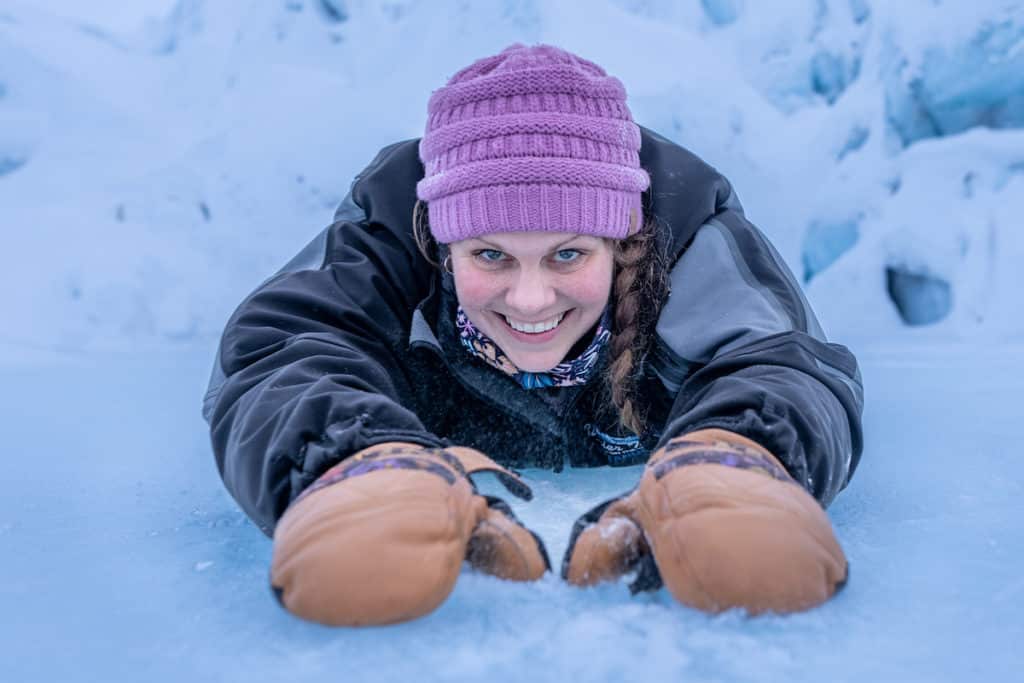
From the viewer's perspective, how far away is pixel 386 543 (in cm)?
69

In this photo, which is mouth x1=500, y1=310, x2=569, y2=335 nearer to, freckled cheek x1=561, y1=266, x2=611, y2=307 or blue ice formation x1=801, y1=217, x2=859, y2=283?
freckled cheek x1=561, y1=266, x2=611, y2=307

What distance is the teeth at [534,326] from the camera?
1.21 metres

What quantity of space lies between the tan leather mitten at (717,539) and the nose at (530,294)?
353 millimetres

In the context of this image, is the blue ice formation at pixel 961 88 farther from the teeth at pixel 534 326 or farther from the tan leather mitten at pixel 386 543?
the tan leather mitten at pixel 386 543

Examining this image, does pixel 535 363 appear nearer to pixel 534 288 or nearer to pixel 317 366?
pixel 534 288

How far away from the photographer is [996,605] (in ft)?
2.64

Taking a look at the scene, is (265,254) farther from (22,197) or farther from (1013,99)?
(1013,99)

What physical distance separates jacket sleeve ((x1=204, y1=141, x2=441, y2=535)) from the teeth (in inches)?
7.3

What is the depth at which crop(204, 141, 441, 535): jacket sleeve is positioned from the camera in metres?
0.89

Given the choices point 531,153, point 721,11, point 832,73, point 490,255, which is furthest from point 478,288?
point 721,11

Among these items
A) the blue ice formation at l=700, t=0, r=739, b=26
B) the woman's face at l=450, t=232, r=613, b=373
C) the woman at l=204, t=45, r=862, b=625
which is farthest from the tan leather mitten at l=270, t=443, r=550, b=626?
the blue ice formation at l=700, t=0, r=739, b=26

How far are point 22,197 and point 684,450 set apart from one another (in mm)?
4788

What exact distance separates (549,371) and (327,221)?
363 centimetres

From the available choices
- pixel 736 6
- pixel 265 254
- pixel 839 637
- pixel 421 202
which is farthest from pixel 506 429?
pixel 736 6
